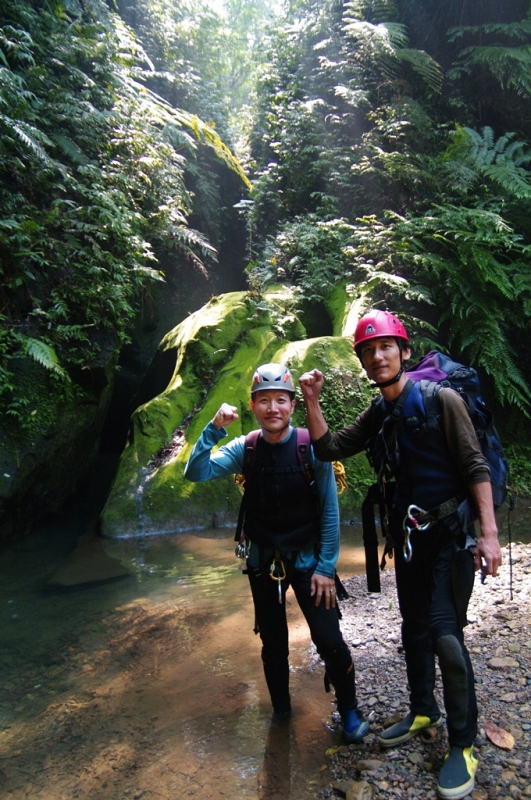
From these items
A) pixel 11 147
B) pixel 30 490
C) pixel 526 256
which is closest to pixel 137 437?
pixel 30 490

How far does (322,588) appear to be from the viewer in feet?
9.41

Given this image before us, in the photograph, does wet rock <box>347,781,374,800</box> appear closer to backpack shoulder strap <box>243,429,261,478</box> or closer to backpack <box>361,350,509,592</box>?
backpack <box>361,350,509,592</box>

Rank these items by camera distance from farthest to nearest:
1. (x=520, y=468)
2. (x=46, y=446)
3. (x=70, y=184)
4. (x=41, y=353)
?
(x=70, y=184) → (x=520, y=468) → (x=46, y=446) → (x=41, y=353)

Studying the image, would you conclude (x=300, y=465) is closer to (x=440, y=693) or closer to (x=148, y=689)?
(x=440, y=693)

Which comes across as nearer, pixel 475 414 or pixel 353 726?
pixel 475 414

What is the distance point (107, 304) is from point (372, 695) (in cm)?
717

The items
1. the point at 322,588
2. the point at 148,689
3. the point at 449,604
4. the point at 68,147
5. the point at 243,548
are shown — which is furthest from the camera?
the point at 68,147

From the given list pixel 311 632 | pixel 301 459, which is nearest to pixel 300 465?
pixel 301 459

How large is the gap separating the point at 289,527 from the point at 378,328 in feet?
4.01

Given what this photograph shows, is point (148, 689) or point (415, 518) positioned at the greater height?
point (415, 518)

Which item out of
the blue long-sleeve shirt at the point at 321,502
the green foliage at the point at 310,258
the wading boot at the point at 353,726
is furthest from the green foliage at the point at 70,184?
the wading boot at the point at 353,726

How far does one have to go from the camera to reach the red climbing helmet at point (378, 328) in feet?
8.96

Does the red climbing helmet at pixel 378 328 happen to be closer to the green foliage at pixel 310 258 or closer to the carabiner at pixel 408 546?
the carabiner at pixel 408 546

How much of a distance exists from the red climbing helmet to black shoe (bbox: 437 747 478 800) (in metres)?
2.01
